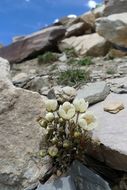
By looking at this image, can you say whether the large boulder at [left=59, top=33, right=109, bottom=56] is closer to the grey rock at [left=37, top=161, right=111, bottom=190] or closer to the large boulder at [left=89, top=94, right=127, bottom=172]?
the large boulder at [left=89, top=94, right=127, bottom=172]

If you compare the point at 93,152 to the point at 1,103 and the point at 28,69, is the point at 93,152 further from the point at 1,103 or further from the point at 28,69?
the point at 28,69

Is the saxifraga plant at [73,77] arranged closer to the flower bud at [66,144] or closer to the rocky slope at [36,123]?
the rocky slope at [36,123]

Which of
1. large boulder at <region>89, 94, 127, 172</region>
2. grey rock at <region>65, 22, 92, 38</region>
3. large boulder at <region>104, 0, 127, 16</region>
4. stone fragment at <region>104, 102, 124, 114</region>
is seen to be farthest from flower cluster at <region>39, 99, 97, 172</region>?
grey rock at <region>65, 22, 92, 38</region>

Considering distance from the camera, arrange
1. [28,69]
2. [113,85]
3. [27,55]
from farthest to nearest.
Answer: [27,55]
[28,69]
[113,85]

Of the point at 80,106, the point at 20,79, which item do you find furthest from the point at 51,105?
the point at 20,79

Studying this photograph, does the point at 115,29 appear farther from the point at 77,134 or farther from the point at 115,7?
the point at 77,134

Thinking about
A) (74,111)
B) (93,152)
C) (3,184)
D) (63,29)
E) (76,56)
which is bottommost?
(3,184)

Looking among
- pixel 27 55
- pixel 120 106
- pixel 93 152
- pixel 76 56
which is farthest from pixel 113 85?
pixel 27 55
